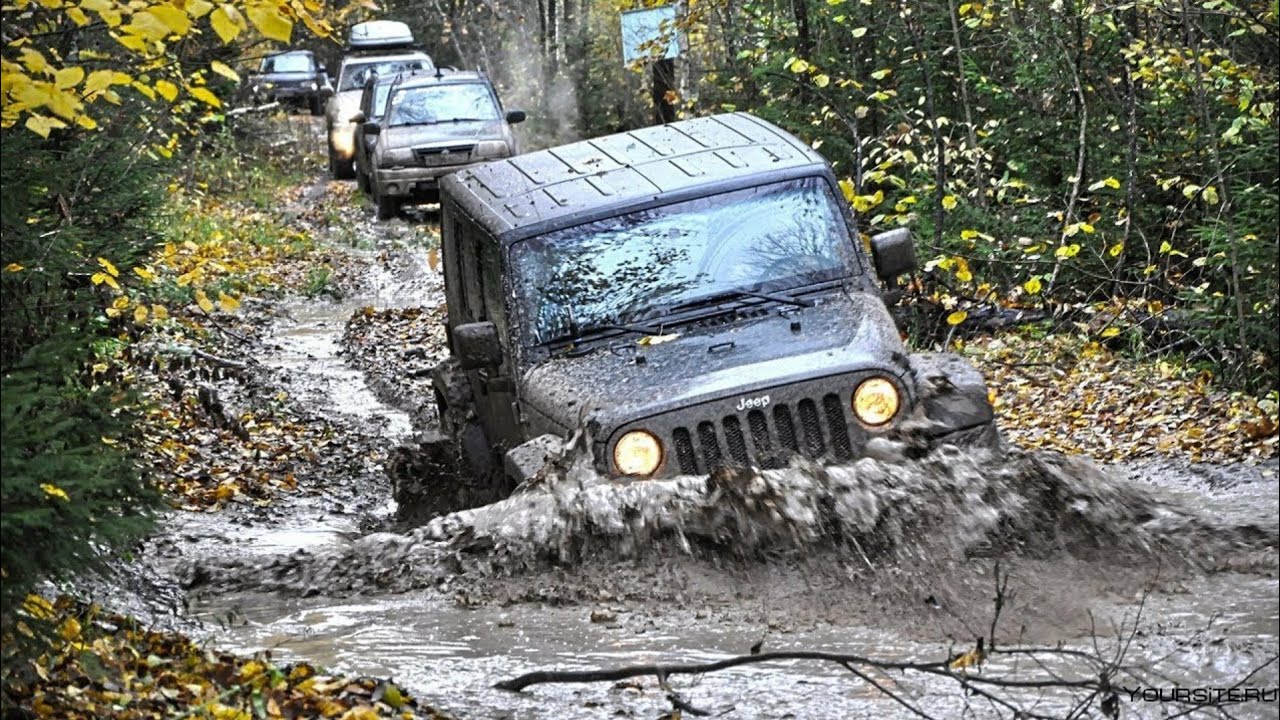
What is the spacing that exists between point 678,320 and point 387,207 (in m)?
16.7

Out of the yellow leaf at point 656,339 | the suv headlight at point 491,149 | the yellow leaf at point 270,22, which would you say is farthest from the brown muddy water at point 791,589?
the suv headlight at point 491,149

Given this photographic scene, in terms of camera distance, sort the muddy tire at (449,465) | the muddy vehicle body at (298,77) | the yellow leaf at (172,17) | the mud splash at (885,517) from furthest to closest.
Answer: the muddy vehicle body at (298,77)
the muddy tire at (449,465)
the mud splash at (885,517)
the yellow leaf at (172,17)

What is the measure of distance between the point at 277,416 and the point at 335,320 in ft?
16.8

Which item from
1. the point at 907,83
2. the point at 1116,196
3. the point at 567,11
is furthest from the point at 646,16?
the point at 567,11

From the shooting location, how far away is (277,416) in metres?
11.6

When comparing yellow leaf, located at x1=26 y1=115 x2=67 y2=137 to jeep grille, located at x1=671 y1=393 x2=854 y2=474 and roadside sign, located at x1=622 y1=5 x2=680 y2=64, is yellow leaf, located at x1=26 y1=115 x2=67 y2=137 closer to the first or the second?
jeep grille, located at x1=671 y1=393 x2=854 y2=474

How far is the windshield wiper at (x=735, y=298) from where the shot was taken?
6.85m

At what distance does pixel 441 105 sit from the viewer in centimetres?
2300

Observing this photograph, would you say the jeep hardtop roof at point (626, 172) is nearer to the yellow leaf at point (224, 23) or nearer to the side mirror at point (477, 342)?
the side mirror at point (477, 342)

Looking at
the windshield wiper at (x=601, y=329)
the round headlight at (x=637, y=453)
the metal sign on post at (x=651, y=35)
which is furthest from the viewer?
the metal sign on post at (x=651, y=35)

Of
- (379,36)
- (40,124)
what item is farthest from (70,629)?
(379,36)

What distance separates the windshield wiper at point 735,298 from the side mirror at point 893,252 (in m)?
0.36

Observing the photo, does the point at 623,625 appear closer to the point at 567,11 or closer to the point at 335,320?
the point at 335,320

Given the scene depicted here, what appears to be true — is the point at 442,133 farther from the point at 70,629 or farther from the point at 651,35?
the point at 70,629
